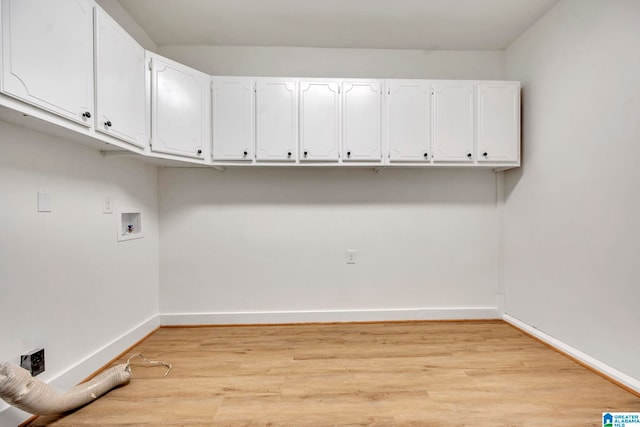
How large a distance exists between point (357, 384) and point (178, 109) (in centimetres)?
236

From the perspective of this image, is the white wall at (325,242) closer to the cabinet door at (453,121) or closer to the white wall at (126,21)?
the cabinet door at (453,121)

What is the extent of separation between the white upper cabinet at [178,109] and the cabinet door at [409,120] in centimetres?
158

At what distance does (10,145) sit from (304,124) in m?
1.77

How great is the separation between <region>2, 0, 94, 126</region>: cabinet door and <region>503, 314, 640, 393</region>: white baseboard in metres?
3.46

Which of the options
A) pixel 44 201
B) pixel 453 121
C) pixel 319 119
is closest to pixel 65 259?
pixel 44 201

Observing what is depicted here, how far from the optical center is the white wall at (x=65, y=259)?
A: 4.67 feet

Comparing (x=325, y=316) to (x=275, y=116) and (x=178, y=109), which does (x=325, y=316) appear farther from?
(x=178, y=109)

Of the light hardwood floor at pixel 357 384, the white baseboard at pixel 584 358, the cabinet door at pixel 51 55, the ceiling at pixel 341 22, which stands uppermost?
the ceiling at pixel 341 22

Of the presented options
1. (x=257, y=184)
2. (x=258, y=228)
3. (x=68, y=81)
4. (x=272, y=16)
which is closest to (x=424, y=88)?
(x=272, y=16)

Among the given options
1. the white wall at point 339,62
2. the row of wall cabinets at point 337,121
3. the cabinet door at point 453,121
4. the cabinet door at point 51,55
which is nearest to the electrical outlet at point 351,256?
the row of wall cabinets at point 337,121

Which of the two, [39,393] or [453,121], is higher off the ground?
[453,121]

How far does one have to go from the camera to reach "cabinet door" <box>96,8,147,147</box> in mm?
1596

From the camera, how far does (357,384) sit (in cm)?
177

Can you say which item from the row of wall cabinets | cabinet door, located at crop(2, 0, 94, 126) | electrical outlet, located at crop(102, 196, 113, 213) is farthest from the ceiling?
electrical outlet, located at crop(102, 196, 113, 213)
